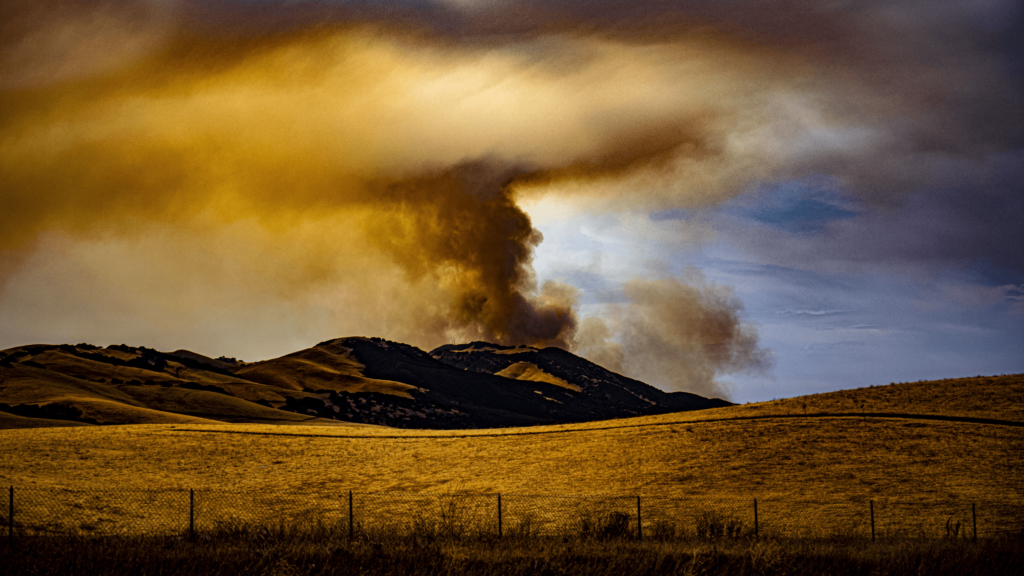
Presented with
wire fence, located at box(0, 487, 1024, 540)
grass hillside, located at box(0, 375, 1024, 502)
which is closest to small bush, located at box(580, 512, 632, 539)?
wire fence, located at box(0, 487, 1024, 540)

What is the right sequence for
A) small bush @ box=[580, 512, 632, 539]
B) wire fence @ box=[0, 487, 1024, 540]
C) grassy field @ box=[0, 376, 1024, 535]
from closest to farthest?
1. small bush @ box=[580, 512, 632, 539]
2. wire fence @ box=[0, 487, 1024, 540]
3. grassy field @ box=[0, 376, 1024, 535]

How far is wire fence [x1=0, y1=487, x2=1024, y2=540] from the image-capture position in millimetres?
29752

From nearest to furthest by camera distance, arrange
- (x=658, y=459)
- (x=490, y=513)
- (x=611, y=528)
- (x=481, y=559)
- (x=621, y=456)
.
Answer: (x=481, y=559) → (x=611, y=528) → (x=490, y=513) → (x=658, y=459) → (x=621, y=456)

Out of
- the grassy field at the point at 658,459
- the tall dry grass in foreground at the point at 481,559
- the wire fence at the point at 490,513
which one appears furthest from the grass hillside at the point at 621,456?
the tall dry grass in foreground at the point at 481,559

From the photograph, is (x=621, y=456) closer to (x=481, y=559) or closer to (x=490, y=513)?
(x=490, y=513)

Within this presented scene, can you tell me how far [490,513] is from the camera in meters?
36.6

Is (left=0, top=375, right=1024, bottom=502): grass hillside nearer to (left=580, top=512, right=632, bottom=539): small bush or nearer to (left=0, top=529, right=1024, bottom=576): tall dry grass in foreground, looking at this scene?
(left=580, top=512, right=632, bottom=539): small bush

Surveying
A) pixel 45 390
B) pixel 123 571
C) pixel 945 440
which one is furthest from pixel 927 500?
pixel 45 390

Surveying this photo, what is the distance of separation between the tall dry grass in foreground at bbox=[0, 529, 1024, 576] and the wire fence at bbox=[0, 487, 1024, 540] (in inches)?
315

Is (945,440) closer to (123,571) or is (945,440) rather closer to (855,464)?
(855,464)

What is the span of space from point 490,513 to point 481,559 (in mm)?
20266

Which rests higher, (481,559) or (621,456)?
(481,559)

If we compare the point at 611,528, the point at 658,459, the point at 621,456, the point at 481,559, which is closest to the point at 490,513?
the point at 611,528

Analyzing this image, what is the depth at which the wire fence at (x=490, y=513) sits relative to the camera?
Answer: 97.6 feet
